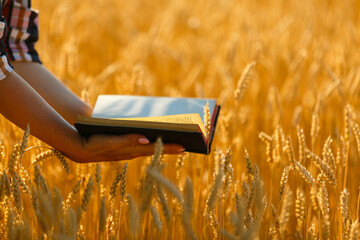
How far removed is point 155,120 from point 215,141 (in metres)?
0.47

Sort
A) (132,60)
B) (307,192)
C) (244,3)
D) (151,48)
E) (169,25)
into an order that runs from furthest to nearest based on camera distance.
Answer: (244,3) < (169,25) < (151,48) < (132,60) < (307,192)

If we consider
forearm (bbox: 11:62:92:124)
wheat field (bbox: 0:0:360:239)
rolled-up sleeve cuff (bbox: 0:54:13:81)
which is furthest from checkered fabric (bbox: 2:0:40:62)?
rolled-up sleeve cuff (bbox: 0:54:13:81)

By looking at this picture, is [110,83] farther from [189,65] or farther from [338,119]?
[338,119]

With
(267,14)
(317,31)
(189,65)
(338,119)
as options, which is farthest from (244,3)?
(338,119)

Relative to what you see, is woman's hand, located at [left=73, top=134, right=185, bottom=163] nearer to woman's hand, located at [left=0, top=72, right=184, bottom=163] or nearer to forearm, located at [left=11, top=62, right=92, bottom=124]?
woman's hand, located at [left=0, top=72, right=184, bottom=163]

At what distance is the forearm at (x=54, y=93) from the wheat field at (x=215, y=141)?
116mm

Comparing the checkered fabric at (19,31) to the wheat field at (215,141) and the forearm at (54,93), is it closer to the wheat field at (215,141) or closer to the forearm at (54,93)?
the forearm at (54,93)

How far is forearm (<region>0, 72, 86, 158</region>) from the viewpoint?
0.89 metres

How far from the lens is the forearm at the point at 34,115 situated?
35.0 inches

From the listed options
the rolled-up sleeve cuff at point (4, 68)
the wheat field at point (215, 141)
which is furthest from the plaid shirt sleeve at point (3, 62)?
the wheat field at point (215, 141)

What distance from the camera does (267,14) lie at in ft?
10.4

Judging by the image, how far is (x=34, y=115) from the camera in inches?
35.5

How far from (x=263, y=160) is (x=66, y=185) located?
573 millimetres

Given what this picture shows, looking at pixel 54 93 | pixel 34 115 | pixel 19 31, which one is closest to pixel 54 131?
pixel 34 115
